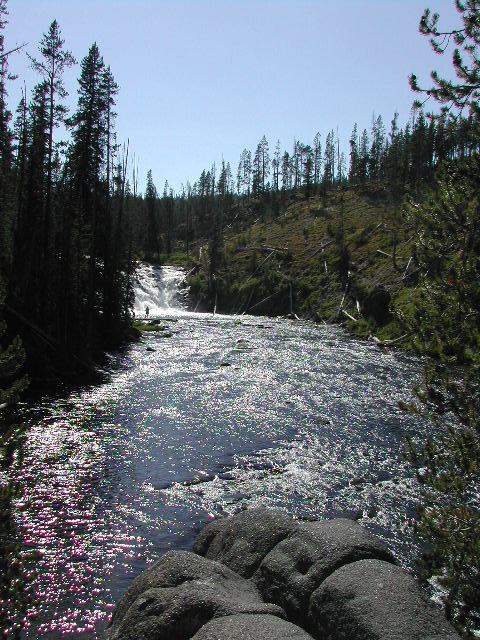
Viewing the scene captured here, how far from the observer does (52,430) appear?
1838 centimetres

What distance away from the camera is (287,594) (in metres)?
6.73

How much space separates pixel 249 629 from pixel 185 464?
425 inches

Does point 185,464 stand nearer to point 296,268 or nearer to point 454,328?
A: point 454,328

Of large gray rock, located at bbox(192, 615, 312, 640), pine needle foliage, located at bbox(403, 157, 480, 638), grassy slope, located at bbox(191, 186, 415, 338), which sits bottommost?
large gray rock, located at bbox(192, 615, 312, 640)

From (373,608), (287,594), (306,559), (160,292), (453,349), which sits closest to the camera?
(373,608)

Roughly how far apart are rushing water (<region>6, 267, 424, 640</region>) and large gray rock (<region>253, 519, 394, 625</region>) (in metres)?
3.16

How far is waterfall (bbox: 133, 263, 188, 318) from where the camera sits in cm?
7288

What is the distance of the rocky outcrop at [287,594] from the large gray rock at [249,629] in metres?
0.01

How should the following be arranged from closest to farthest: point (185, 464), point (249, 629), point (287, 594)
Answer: point (249, 629) < point (287, 594) < point (185, 464)

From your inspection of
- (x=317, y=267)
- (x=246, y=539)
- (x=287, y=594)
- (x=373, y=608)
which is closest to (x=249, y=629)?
(x=373, y=608)

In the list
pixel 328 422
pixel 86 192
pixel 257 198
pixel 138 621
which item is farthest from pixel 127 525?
pixel 257 198

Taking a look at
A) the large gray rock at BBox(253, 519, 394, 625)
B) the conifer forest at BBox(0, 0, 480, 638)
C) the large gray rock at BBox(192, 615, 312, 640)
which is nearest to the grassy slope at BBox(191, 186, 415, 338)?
the conifer forest at BBox(0, 0, 480, 638)

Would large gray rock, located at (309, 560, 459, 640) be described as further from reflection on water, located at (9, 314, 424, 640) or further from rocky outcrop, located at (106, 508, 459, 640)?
reflection on water, located at (9, 314, 424, 640)

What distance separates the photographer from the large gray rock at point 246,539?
7852 millimetres
